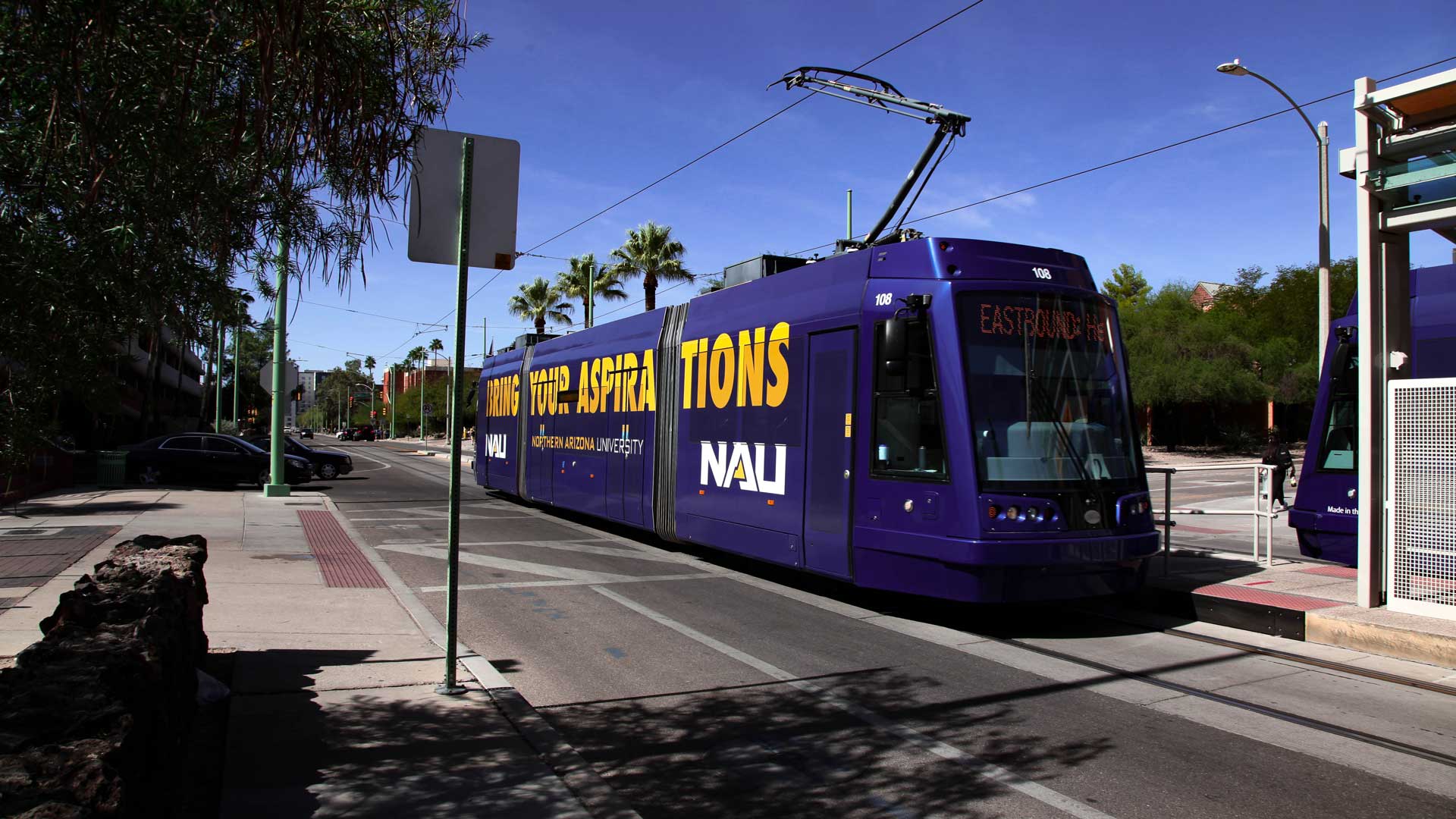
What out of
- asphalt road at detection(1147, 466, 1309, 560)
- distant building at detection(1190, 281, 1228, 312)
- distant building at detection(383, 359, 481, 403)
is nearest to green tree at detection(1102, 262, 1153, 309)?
distant building at detection(1190, 281, 1228, 312)

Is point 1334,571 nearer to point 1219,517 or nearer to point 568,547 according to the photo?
point 568,547

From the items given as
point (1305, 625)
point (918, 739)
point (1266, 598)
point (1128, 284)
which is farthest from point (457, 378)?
point (1128, 284)

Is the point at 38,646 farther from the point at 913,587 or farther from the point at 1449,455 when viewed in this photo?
the point at 1449,455

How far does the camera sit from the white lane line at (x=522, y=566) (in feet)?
36.4

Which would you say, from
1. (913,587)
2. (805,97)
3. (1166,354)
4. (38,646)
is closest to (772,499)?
(913,587)

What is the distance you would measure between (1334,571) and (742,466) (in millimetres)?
7183

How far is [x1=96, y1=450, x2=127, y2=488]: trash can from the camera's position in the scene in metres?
22.8

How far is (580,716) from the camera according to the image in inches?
230

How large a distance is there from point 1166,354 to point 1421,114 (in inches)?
1580

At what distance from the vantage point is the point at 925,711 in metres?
5.96

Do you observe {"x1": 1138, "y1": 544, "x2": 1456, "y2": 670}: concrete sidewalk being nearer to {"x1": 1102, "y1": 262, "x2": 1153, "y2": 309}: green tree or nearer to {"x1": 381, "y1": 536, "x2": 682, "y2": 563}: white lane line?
{"x1": 381, "y1": 536, "x2": 682, "y2": 563}: white lane line

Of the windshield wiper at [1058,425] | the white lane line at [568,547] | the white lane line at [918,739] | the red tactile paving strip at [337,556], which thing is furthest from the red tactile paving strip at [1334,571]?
the red tactile paving strip at [337,556]

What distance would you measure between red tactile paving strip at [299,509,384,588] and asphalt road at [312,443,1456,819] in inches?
32.8

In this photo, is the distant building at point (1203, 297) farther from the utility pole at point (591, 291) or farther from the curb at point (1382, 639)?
the curb at point (1382, 639)
